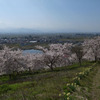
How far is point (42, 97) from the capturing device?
766 centimetres

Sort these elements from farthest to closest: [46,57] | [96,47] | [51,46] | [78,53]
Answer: [96,47], [78,53], [51,46], [46,57]

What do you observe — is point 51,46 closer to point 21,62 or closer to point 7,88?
point 21,62

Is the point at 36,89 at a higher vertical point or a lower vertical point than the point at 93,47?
lower

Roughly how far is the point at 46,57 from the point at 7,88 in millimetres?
15269

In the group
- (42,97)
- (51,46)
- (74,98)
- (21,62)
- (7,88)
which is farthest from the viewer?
(51,46)

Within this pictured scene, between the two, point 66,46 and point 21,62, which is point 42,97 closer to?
point 21,62

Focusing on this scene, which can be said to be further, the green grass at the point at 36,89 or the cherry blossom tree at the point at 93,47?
the cherry blossom tree at the point at 93,47

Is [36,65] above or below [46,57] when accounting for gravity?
below

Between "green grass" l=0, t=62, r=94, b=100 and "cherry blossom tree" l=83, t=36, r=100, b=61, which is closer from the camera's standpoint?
"green grass" l=0, t=62, r=94, b=100

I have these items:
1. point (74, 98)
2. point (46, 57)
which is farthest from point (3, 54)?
point (74, 98)

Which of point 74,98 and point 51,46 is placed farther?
point 51,46

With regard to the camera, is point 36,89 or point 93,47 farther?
point 93,47

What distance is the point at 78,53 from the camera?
120 ft

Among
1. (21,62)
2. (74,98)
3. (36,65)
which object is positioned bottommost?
(36,65)
